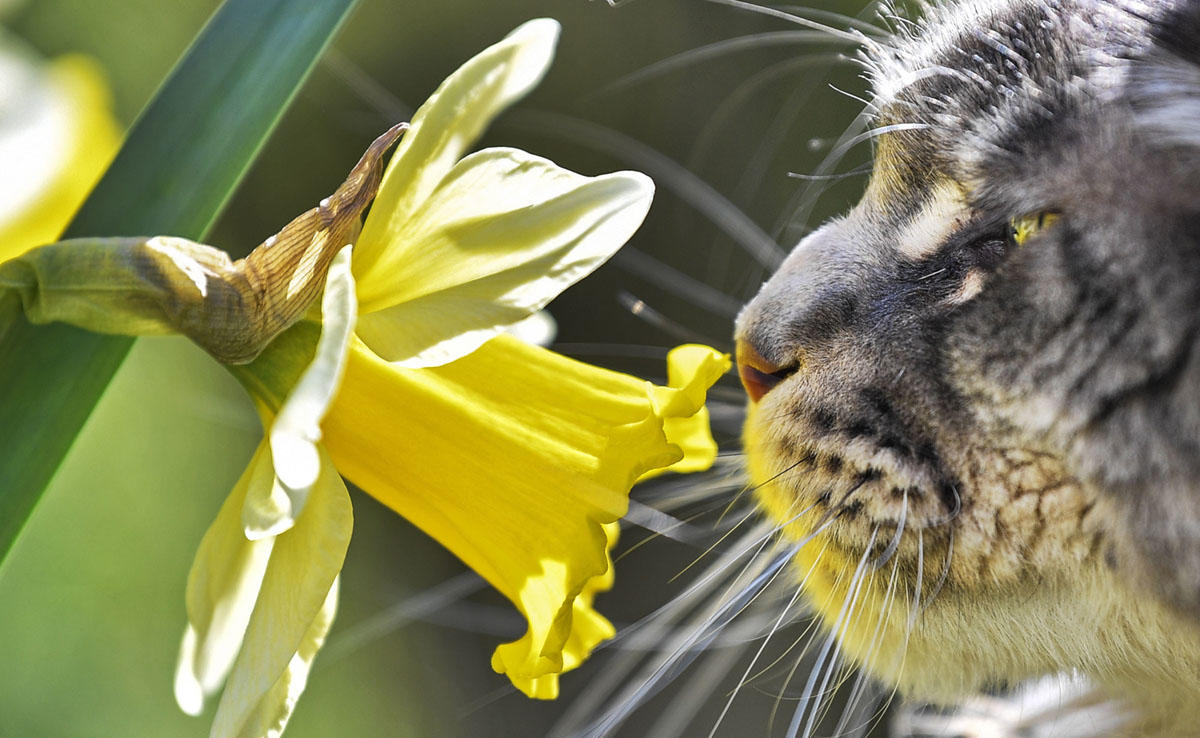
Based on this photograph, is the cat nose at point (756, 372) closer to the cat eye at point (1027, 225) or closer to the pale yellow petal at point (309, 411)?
the cat eye at point (1027, 225)

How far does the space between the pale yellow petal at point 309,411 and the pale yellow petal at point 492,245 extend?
3 cm

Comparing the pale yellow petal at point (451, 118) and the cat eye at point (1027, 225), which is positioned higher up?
the pale yellow petal at point (451, 118)

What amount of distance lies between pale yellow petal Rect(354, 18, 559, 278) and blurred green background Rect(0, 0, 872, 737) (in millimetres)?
254

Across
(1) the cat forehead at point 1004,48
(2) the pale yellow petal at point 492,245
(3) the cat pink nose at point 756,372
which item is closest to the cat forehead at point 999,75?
(1) the cat forehead at point 1004,48

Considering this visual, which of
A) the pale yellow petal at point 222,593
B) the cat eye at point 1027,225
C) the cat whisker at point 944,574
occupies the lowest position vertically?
the cat whisker at point 944,574

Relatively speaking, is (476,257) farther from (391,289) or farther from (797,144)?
(797,144)

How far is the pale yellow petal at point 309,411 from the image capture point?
0.19 meters

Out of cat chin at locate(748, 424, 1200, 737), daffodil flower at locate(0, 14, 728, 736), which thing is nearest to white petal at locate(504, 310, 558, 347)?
daffodil flower at locate(0, 14, 728, 736)

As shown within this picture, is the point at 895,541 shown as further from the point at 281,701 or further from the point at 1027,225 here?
the point at 281,701

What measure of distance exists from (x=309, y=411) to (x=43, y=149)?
0.22m

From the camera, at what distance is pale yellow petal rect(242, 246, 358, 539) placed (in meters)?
0.19

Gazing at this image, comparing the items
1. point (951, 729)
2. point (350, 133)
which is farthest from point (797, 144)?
point (350, 133)

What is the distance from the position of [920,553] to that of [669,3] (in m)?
0.90

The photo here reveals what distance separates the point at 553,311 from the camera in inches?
48.2
